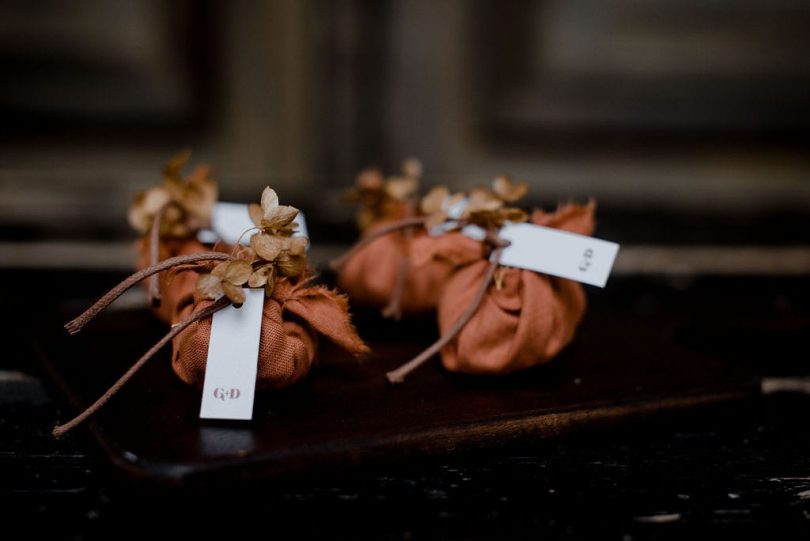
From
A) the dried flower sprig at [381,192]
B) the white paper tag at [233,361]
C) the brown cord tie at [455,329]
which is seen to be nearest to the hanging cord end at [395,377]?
the brown cord tie at [455,329]

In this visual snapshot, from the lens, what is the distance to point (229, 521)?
16.0 inches

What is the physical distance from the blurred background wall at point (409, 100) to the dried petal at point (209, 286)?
816mm

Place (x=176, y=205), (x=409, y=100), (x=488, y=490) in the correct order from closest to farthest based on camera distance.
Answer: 1. (x=488, y=490)
2. (x=176, y=205)
3. (x=409, y=100)

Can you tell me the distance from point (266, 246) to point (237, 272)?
2 cm

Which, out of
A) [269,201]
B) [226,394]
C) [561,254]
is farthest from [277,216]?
[561,254]

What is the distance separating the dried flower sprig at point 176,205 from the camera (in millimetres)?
658

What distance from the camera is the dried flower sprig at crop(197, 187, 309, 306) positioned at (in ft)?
1.50

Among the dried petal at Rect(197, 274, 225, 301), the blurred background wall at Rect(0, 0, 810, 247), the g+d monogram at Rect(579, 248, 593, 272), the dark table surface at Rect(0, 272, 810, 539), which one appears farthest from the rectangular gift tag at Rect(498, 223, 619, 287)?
the blurred background wall at Rect(0, 0, 810, 247)

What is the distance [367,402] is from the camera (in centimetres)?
51

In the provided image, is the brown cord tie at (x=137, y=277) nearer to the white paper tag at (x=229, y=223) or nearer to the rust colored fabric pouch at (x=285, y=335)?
the rust colored fabric pouch at (x=285, y=335)

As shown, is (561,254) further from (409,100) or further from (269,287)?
(409,100)

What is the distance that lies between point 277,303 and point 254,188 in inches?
34.6

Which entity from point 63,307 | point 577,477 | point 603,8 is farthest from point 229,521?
point 603,8

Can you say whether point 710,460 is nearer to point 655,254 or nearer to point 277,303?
point 277,303
